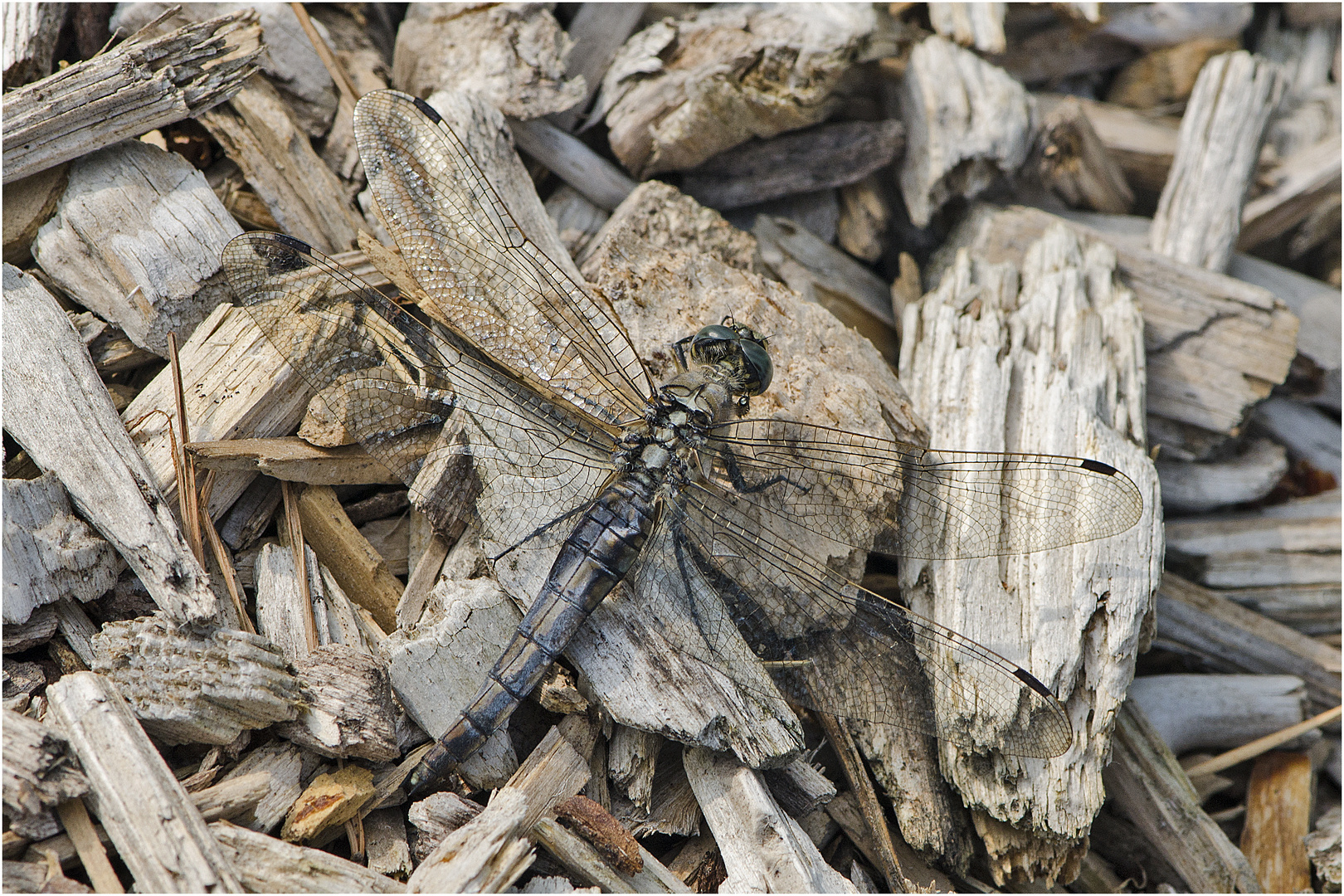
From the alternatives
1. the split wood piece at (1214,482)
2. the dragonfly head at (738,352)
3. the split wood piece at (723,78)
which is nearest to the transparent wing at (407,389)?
the dragonfly head at (738,352)

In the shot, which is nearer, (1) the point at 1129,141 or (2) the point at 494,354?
(2) the point at 494,354

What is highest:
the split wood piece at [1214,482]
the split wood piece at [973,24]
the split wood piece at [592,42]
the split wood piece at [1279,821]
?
the split wood piece at [592,42]

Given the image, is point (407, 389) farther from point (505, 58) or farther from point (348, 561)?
point (505, 58)

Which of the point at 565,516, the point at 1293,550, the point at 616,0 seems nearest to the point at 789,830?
the point at 565,516

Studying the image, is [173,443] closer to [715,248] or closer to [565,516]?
[565,516]

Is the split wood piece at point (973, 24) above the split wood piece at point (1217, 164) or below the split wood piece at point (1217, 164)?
above

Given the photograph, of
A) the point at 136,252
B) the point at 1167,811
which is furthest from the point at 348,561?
the point at 1167,811

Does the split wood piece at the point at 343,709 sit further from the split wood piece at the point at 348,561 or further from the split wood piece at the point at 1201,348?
the split wood piece at the point at 1201,348
